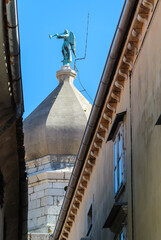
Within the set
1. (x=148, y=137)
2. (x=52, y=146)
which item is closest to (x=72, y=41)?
(x=52, y=146)

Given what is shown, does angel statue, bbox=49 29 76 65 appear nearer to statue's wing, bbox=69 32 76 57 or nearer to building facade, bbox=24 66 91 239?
statue's wing, bbox=69 32 76 57

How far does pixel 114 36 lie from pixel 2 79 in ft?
14.5

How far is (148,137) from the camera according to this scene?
15.1 meters

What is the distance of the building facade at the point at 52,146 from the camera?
3822 centimetres

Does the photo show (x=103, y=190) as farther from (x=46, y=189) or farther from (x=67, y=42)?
(x=67, y=42)

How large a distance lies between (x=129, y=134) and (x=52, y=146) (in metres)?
23.1

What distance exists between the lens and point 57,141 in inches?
1580

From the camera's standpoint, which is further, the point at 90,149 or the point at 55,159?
the point at 55,159

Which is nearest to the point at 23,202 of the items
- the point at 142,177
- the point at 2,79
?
the point at 142,177

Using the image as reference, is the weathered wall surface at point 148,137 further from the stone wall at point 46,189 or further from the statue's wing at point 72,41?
the statue's wing at point 72,41

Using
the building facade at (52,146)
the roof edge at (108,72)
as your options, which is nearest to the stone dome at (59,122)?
the building facade at (52,146)

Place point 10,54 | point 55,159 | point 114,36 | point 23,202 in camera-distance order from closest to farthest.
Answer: point 10,54, point 114,36, point 23,202, point 55,159

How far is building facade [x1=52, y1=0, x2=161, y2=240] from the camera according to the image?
14734 mm

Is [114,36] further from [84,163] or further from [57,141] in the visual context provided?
[57,141]
